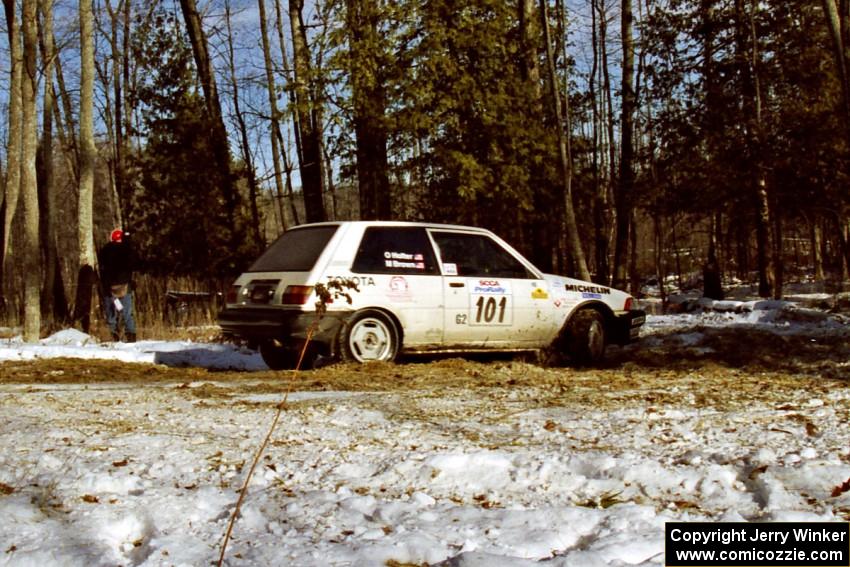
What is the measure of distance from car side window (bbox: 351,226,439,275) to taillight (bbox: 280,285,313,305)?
0.55 metres

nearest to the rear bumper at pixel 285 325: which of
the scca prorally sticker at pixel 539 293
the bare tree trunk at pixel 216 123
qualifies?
the scca prorally sticker at pixel 539 293

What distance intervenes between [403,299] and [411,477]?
15.5 feet

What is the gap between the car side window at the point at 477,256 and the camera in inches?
343

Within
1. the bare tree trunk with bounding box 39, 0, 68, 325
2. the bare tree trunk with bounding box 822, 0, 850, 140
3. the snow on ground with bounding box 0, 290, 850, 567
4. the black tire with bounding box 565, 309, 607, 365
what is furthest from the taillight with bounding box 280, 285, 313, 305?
the bare tree trunk with bounding box 39, 0, 68, 325

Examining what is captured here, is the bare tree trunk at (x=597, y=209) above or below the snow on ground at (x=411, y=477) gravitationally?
above

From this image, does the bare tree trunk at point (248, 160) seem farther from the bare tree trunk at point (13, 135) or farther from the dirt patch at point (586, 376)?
the dirt patch at point (586, 376)

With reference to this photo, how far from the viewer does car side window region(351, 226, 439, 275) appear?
320 inches

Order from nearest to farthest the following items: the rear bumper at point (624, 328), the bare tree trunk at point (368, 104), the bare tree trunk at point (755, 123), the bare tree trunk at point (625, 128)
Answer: the rear bumper at point (624, 328)
the bare tree trunk at point (368, 104)
the bare tree trunk at point (625, 128)
the bare tree trunk at point (755, 123)

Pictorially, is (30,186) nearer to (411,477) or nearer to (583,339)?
(583,339)

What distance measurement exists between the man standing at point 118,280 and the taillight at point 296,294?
18.9ft

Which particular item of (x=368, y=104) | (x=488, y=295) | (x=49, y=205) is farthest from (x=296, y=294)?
Answer: (x=49, y=205)

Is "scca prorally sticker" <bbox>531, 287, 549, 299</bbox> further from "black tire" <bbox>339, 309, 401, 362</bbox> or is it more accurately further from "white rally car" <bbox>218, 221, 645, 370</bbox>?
"black tire" <bbox>339, 309, 401, 362</bbox>

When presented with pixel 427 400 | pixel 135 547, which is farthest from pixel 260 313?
pixel 135 547

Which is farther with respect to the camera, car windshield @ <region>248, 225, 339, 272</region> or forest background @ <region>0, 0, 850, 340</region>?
forest background @ <region>0, 0, 850, 340</region>
